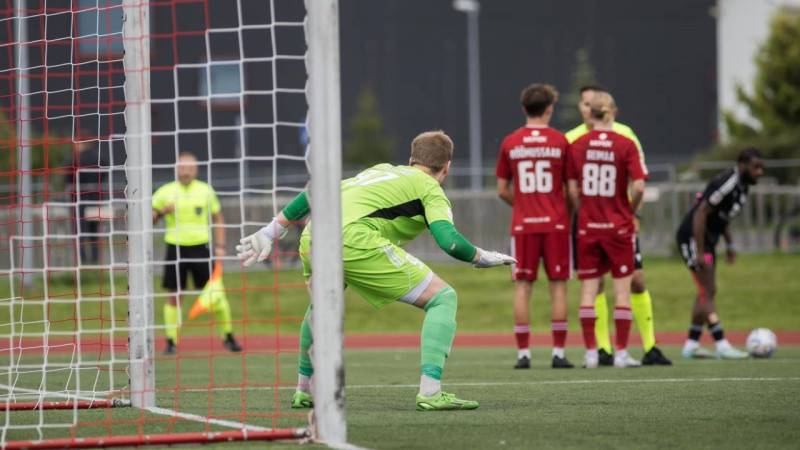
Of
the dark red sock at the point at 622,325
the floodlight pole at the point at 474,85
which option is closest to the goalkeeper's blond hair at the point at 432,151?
the dark red sock at the point at 622,325

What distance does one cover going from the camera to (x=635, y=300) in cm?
1041

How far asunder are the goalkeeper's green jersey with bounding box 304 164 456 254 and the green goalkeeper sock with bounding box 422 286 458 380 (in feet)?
1.47

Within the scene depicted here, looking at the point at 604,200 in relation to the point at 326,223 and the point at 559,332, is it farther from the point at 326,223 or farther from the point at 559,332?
the point at 326,223

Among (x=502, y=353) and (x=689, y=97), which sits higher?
(x=689, y=97)

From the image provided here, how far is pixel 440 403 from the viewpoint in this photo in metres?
6.40

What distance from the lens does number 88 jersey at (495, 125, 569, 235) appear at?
977 centimetres

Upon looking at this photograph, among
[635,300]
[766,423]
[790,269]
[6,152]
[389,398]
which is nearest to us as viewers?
[766,423]

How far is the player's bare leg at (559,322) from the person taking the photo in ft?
31.9

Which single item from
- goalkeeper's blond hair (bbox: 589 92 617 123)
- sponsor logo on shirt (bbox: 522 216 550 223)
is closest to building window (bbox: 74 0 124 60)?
sponsor logo on shirt (bbox: 522 216 550 223)

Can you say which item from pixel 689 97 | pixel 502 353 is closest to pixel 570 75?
pixel 689 97

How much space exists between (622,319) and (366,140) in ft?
84.1

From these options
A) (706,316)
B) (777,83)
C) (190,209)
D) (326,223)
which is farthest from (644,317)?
(777,83)

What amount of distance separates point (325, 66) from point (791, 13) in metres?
30.3

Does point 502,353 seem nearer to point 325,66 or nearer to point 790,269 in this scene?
point 325,66
